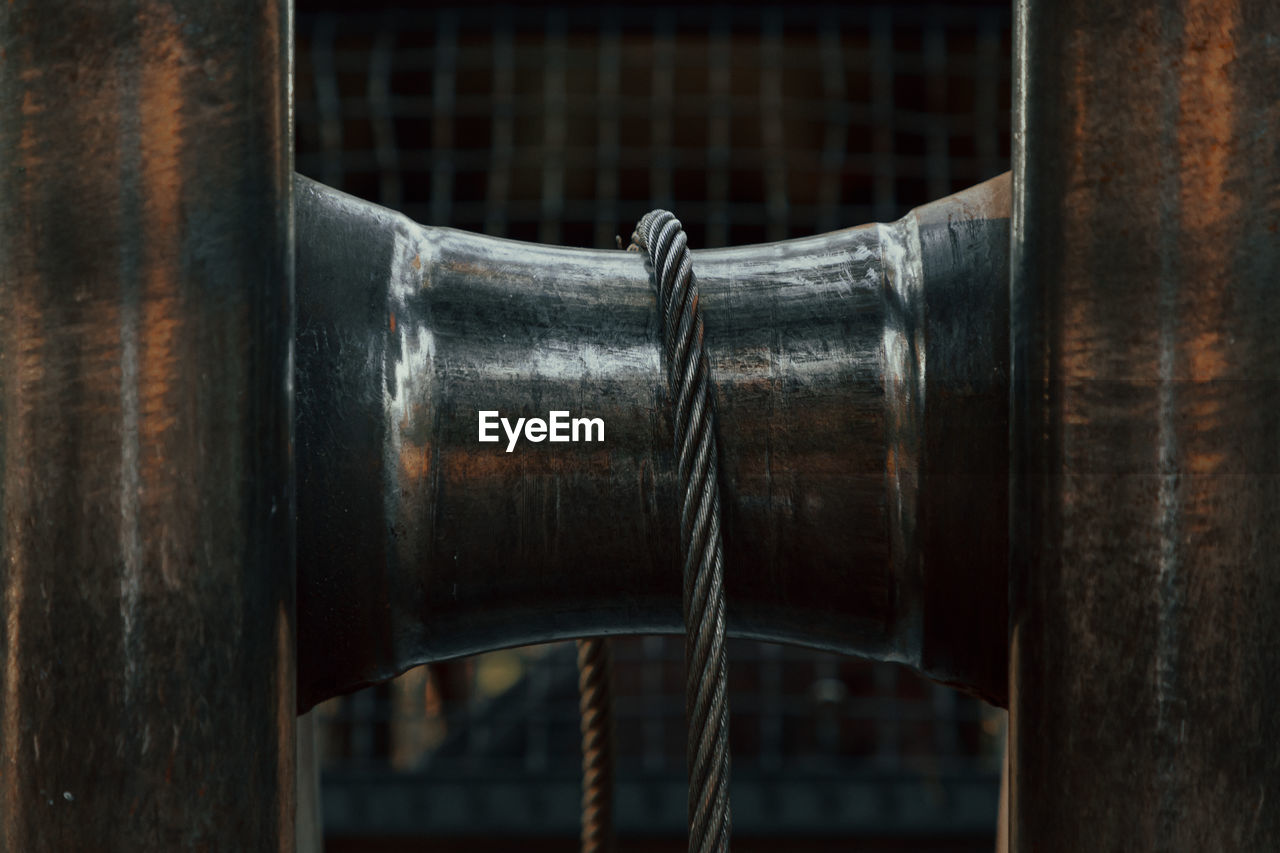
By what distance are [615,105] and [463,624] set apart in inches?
101

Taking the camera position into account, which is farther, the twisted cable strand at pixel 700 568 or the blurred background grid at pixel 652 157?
the blurred background grid at pixel 652 157

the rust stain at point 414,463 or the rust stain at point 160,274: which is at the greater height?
the rust stain at point 160,274

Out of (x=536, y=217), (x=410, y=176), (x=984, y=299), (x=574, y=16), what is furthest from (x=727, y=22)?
(x=984, y=299)

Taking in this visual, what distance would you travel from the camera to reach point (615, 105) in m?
2.92

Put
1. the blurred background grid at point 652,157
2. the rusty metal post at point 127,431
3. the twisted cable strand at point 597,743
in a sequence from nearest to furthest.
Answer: the rusty metal post at point 127,431
the twisted cable strand at point 597,743
the blurred background grid at point 652,157

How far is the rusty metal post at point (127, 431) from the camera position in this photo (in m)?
0.38

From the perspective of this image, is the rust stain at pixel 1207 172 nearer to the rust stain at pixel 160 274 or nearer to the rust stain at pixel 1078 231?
the rust stain at pixel 1078 231

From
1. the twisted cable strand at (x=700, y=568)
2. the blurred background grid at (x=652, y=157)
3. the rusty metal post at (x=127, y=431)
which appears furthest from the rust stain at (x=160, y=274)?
the blurred background grid at (x=652, y=157)

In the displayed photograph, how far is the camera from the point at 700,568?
0.42 m

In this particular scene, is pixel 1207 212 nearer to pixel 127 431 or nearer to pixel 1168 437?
pixel 1168 437

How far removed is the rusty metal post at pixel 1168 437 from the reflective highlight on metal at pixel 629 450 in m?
0.04

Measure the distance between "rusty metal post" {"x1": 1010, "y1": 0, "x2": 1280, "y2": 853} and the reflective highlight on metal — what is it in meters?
0.04

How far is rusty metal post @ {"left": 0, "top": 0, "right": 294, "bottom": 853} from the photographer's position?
0.38 meters

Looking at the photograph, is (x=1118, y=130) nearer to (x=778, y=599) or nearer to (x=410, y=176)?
(x=778, y=599)
